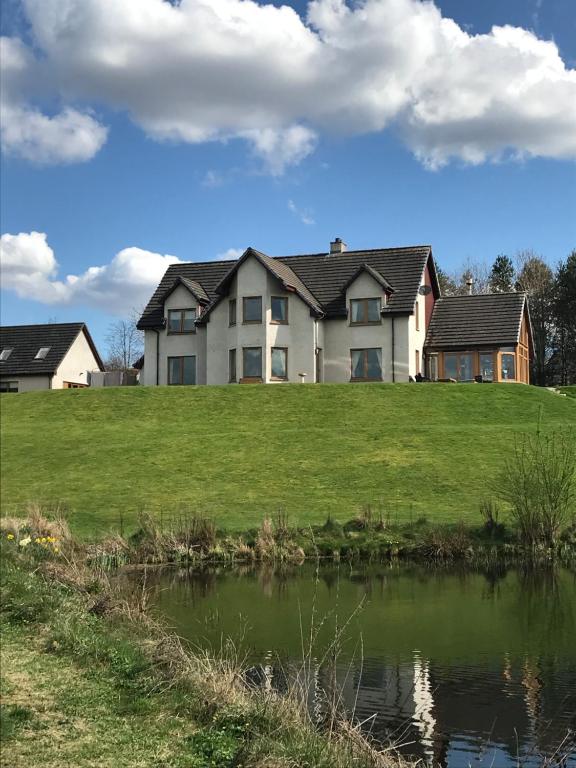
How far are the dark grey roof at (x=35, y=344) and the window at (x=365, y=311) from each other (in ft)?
67.2

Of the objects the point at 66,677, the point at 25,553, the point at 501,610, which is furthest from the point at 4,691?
the point at 501,610

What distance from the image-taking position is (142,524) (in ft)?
65.2

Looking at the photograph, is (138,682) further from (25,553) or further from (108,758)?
(25,553)

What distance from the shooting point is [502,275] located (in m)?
82.5

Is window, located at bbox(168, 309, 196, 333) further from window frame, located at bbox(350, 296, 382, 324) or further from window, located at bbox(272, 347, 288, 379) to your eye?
window frame, located at bbox(350, 296, 382, 324)

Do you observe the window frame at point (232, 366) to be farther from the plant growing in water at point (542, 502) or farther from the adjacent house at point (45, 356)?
the plant growing in water at point (542, 502)

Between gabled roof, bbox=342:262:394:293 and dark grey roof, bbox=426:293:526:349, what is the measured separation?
439 cm

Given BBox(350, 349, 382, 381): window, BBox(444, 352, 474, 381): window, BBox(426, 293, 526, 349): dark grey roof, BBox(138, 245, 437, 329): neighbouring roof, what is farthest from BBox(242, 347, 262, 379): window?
BBox(444, 352, 474, 381): window

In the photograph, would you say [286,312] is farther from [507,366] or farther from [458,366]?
[507,366]

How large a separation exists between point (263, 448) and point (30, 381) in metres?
28.3

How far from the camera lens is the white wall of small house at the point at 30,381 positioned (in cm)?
5338

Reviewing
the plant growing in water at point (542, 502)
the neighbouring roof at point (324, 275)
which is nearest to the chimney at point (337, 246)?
the neighbouring roof at point (324, 275)

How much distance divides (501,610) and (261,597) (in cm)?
446

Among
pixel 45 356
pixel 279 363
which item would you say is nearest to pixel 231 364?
pixel 279 363
